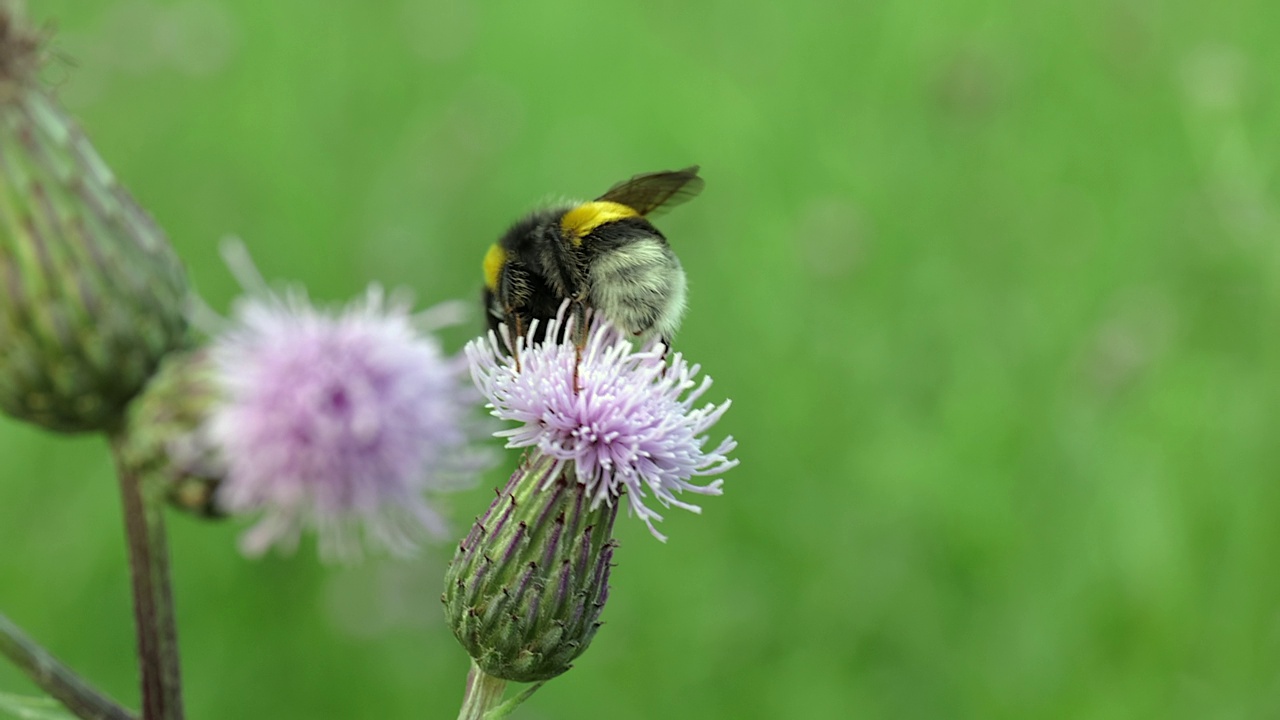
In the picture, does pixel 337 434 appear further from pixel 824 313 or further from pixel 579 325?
pixel 824 313

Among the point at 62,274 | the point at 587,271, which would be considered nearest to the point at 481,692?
the point at 587,271

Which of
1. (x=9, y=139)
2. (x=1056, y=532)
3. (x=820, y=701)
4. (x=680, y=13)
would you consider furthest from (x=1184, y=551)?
(x=680, y=13)

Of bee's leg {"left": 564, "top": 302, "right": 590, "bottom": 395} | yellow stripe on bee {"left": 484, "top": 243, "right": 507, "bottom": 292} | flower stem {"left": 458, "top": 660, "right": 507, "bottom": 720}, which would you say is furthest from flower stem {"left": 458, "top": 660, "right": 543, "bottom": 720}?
yellow stripe on bee {"left": 484, "top": 243, "right": 507, "bottom": 292}

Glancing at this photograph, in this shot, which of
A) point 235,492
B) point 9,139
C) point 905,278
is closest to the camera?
point 9,139

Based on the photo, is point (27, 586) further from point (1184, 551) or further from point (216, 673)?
point (1184, 551)

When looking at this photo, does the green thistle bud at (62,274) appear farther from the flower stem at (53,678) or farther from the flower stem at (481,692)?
the flower stem at (481,692)
